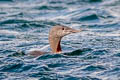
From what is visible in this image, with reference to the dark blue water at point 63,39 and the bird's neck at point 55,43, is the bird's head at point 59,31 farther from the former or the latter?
the dark blue water at point 63,39

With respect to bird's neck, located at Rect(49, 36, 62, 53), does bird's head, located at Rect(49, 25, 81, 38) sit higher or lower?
higher

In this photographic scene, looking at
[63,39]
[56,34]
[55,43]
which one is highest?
[56,34]

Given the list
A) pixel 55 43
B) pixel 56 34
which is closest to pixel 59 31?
pixel 56 34

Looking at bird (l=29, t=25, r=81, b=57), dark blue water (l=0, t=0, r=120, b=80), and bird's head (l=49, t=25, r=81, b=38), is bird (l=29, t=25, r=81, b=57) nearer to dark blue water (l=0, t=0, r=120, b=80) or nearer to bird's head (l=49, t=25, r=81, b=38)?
bird's head (l=49, t=25, r=81, b=38)

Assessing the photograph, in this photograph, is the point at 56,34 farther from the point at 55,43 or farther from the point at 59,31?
the point at 55,43

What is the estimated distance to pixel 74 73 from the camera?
9664 millimetres

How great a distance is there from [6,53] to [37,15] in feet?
20.0

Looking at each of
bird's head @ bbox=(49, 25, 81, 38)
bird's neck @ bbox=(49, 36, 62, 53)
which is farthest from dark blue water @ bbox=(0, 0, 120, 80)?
bird's head @ bbox=(49, 25, 81, 38)

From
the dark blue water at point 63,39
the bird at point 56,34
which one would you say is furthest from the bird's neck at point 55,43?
the dark blue water at point 63,39

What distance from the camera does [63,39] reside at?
14.1 meters

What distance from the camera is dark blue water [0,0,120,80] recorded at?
973 centimetres

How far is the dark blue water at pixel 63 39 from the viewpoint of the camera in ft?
31.9

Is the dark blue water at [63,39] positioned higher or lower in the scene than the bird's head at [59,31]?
lower

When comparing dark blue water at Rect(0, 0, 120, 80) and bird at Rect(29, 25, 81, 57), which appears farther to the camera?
bird at Rect(29, 25, 81, 57)
